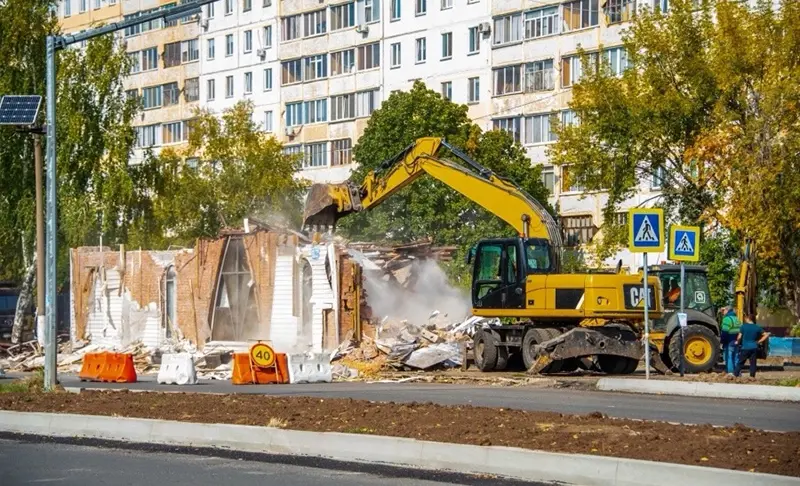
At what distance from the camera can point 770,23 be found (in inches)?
1657

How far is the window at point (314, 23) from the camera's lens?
7806 cm

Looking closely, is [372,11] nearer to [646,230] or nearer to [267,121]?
[267,121]

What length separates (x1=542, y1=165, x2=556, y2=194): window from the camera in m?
66.2

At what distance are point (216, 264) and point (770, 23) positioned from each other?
18.3 m

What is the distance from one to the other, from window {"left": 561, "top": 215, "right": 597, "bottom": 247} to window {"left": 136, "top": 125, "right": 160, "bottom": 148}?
32940 millimetres

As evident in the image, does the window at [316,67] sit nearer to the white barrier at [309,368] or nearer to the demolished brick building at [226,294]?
the demolished brick building at [226,294]

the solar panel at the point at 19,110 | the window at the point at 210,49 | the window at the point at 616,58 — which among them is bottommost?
the solar panel at the point at 19,110

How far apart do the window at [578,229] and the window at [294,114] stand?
19483 mm

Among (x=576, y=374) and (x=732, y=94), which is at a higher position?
(x=732, y=94)

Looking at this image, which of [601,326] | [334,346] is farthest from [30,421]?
[334,346]

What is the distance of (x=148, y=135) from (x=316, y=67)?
1660 cm

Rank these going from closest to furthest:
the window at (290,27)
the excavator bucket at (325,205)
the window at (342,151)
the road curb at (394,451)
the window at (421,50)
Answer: the road curb at (394,451), the excavator bucket at (325,205), the window at (421,50), the window at (342,151), the window at (290,27)

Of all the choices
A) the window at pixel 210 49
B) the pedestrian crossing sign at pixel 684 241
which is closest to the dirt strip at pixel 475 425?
the pedestrian crossing sign at pixel 684 241

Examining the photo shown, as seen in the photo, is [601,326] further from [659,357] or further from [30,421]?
[30,421]
